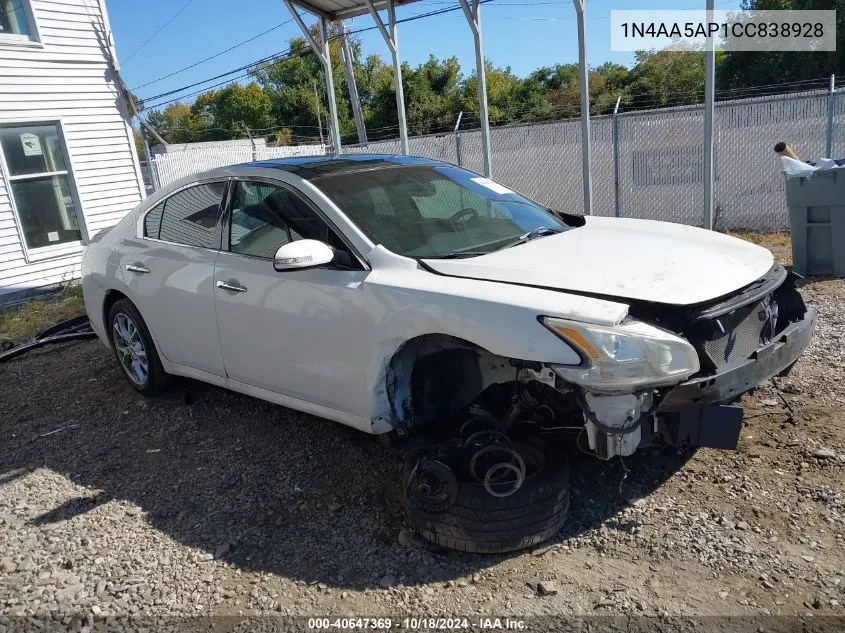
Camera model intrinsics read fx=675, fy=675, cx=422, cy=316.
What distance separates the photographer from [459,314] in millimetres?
2898

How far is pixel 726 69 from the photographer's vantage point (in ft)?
103

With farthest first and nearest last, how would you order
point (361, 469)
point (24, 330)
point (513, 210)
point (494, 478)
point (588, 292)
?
A: 1. point (24, 330)
2. point (513, 210)
3. point (361, 469)
4. point (494, 478)
5. point (588, 292)

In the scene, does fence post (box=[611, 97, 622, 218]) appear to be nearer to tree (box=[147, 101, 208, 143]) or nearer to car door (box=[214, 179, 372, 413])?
car door (box=[214, 179, 372, 413])

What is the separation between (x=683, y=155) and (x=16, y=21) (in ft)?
34.7

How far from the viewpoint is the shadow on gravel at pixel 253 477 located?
3.05 meters

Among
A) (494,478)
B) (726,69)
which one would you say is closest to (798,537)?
(494,478)

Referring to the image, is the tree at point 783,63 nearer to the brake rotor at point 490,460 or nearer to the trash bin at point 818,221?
the trash bin at point 818,221

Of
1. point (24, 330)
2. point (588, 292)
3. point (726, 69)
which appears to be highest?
point (726, 69)

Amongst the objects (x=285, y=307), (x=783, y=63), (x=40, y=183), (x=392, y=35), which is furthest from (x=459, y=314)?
(x=783, y=63)

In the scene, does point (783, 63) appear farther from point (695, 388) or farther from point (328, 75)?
point (695, 388)

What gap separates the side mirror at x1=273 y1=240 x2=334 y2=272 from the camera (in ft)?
10.6

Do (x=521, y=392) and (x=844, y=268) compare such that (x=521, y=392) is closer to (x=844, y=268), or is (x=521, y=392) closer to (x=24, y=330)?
(x=844, y=268)

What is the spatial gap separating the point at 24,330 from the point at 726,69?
32.1 meters

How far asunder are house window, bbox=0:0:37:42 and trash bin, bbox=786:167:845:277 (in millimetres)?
10697
